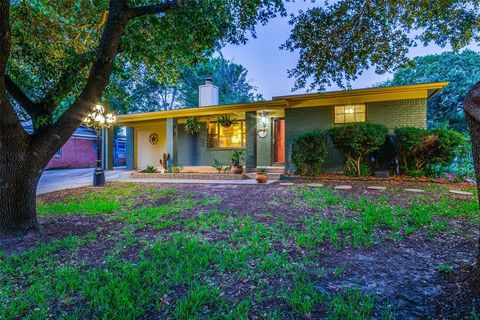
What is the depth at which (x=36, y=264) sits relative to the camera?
2844mm

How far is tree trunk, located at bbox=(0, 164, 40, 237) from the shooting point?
11.2 feet

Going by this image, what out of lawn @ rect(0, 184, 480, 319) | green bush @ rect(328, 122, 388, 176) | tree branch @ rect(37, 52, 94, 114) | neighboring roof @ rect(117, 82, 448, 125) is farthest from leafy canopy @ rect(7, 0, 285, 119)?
green bush @ rect(328, 122, 388, 176)

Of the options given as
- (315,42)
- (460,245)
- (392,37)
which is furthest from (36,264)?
(392,37)

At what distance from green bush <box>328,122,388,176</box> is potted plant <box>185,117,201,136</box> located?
6.85 metres

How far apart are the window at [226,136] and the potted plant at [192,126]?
2.11 feet

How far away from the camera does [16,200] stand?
3.51 m

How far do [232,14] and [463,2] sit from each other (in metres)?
4.47

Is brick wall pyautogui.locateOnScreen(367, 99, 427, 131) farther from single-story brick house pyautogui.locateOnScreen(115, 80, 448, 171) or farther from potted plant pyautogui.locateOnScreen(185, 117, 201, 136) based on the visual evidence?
potted plant pyautogui.locateOnScreen(185, 117, 201, 136)

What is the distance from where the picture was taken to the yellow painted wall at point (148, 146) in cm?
1548

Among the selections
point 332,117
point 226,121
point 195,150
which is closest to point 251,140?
point 226,121

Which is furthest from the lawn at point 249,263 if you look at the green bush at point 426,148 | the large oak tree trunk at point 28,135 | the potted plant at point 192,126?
the potted plant at point 192,126

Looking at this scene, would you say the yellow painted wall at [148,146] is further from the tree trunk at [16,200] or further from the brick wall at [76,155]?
the tree trunk at [16,200]

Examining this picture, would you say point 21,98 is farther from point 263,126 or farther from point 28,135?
point 263,126

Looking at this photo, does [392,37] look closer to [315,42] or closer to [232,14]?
[315,42]
